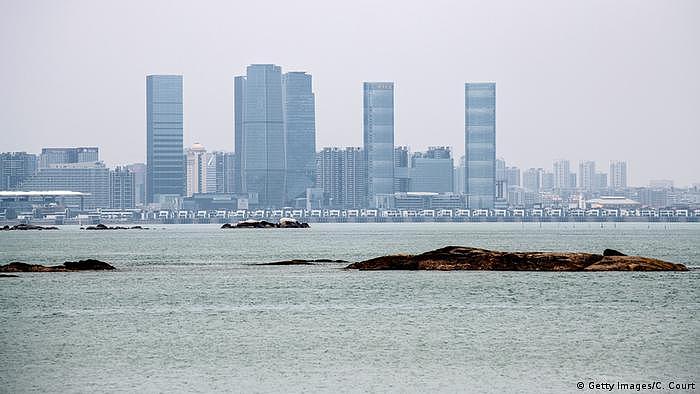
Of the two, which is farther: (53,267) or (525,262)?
(53,267)

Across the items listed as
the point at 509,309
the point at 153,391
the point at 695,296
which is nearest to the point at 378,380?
the point at 153,391

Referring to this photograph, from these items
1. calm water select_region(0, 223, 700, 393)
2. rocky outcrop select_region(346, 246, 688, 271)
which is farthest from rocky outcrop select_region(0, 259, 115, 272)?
rocky outcrop select_region(346, 246, 688, 271)

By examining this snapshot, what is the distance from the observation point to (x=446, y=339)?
161 feet

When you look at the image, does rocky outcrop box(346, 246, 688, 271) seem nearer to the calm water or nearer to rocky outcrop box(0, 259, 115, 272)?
the calm water

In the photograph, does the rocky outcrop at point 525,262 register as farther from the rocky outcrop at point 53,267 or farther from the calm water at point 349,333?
the rocky outcrop at point 53,267

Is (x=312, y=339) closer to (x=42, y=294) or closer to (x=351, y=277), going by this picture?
(x=42, y=294)

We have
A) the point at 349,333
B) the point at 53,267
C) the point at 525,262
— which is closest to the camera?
the point at 349,333

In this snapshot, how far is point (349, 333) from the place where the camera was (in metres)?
51.7

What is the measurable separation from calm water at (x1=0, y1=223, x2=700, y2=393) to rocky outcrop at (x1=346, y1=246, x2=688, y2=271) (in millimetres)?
1474

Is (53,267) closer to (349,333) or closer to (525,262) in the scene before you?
(525,262)

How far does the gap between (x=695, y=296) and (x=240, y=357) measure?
33529 mm

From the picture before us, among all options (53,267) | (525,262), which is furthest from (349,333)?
(53,267)

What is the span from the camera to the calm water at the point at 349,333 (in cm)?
3875

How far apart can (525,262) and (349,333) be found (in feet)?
130
